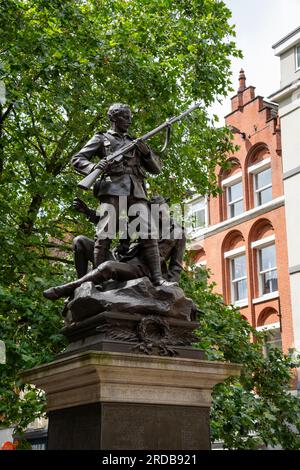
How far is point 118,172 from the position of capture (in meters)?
7.78

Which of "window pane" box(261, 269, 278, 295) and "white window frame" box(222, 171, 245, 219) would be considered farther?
"white window frame" box(222, 171, 245, 219)

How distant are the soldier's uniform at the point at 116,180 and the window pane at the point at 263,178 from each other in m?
21.4

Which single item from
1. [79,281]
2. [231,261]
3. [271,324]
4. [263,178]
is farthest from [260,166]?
[79,281]

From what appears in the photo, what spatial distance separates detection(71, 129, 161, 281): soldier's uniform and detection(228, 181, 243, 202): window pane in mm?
22806

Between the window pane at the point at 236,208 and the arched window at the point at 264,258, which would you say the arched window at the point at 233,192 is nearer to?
the window pane at the point at 236,208

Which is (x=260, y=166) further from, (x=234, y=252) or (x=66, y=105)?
(x=66, y=105)

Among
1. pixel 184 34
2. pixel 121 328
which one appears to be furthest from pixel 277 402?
pixel 184 34

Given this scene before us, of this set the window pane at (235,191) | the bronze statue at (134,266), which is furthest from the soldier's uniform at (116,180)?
the window pane at (235,191)

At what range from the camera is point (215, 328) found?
45.9 feet

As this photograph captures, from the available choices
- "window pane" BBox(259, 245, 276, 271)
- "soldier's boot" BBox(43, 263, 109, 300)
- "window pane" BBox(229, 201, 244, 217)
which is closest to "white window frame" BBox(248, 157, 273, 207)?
"window pane" BBox(229, 201, 244, 217)

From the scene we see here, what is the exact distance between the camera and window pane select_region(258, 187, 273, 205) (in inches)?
1126

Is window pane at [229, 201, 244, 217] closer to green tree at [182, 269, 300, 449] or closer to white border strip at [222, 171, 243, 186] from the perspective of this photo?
white border strip at [222, 171, 243, 186]

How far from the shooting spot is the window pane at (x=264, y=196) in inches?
1126
